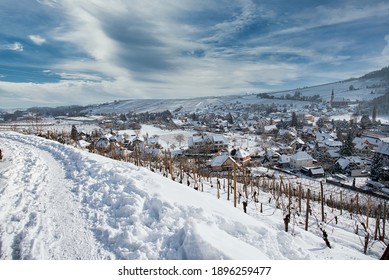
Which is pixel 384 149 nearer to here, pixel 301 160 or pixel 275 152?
pixel 301 160

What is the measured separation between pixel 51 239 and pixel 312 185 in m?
23.2

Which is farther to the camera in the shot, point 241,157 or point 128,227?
point 241,157

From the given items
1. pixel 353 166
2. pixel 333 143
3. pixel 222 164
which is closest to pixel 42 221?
pixel 222 164

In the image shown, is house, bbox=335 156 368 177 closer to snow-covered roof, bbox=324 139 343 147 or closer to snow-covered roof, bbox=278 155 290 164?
snow-covered roof, bbox=278 155 290 164

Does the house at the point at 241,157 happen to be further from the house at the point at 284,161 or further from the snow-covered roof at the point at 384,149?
the snow-covered roof at the point at 384,149

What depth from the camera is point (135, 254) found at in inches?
109

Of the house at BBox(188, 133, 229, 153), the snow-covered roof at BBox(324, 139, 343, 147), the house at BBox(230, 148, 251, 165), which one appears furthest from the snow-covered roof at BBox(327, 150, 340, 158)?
the house at BBox(188, 133, 229, 153)

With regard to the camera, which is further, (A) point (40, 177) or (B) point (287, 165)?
(B) point (287, 165)

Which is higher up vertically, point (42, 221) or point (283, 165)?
point (42, 221)

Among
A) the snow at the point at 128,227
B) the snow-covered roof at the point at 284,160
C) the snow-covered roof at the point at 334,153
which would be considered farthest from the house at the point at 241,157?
the snow at the point at 128,227

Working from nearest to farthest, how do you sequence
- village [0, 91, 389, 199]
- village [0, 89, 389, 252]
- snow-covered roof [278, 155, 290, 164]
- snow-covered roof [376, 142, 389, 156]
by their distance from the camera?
village [0, 89, 389, 252]
village [0, 91, 389, 199]
snow-covered roof [376, 142, 389, 156]
snow-covered roof [278, 155, 290, 164]

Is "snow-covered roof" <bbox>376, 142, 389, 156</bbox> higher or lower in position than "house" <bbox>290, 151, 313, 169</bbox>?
higher
